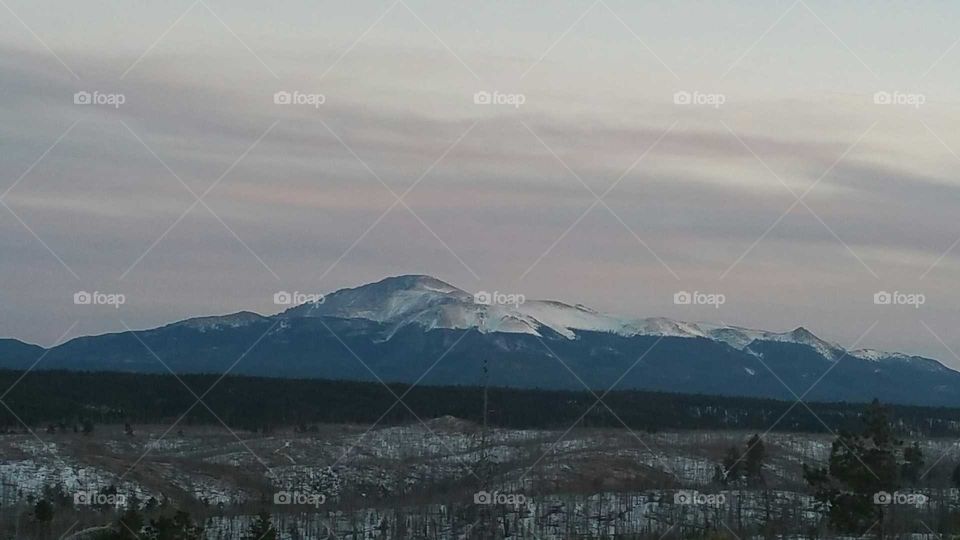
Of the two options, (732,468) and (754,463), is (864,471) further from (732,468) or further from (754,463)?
(732,468)

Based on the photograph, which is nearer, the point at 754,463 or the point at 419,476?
the point at 754,463

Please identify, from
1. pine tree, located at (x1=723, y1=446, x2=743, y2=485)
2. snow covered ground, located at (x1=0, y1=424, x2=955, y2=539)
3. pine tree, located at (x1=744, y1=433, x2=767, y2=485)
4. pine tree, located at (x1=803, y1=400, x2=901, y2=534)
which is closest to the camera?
pine tree, located at (x1=803, y1=400, x2=901, y2=534)

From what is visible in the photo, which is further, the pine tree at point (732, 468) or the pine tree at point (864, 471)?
the pine tree at point (732, 468)

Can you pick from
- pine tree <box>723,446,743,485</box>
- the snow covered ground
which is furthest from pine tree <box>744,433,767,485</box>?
the snow covered ground

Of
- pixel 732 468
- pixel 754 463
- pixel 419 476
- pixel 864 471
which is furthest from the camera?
pixel 419 476

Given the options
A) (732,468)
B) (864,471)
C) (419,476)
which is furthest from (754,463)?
(864,471)

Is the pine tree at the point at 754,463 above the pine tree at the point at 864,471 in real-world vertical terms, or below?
above

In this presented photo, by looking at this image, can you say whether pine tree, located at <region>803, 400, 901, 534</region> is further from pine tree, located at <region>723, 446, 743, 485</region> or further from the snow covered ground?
pine tree, located at <region>723, 446, 743, 485</region>

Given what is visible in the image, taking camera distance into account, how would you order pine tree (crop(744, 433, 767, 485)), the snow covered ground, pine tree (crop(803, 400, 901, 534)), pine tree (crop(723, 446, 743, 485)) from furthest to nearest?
pine tree (crop(723, 446, 743, 485)) < pine tree (crop(744, 433, 767, 485)) < the snow covered ground < pine tree (crop(803, 400, 901, 534))

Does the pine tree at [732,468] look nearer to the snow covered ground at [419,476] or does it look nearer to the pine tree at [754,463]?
the pine tree at [754,463]

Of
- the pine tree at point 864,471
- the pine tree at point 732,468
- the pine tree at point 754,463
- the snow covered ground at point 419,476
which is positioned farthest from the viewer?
the pine tree at point 732,468

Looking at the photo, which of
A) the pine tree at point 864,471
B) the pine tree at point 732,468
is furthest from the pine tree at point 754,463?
the pine tree at point 864,471

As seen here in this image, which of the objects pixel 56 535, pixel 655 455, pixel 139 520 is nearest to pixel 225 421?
pixel 655 455

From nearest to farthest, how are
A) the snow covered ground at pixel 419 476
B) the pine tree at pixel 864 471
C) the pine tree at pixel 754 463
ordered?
the pine tree at pixel 864 471, the snow covered ground at pixel 419 476, the pine tree at pixel 754 463
